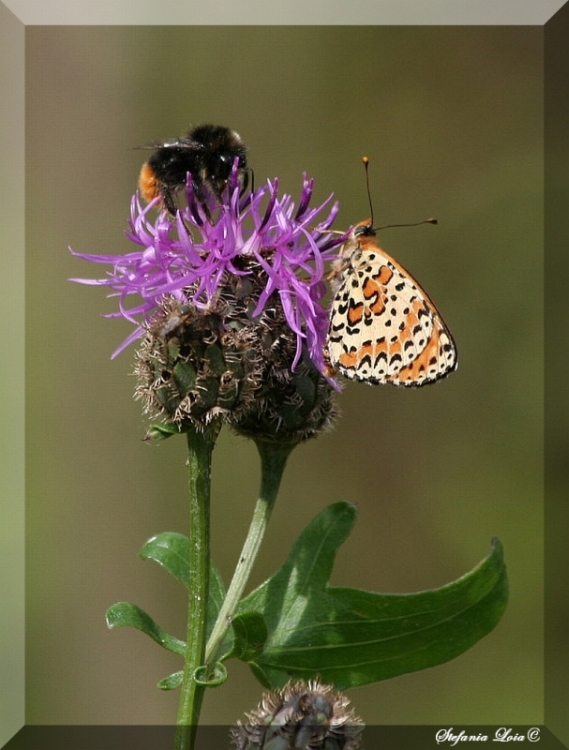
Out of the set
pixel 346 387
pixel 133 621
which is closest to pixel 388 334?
pixel 133 621

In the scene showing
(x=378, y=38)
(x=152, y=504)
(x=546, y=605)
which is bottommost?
(x=546, y=605)

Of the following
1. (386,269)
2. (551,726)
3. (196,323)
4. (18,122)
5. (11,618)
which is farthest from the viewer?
(18,122)

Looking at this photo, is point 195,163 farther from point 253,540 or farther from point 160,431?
point 253,540

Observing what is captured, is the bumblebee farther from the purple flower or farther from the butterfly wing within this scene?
the butterfly wing

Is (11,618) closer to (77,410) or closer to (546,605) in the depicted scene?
(77,410)

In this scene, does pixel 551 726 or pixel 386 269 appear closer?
pixel 386 269

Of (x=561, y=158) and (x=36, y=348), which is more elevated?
(x=561, y=158)

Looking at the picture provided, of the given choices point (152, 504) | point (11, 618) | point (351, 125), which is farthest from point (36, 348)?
point (351, 125)

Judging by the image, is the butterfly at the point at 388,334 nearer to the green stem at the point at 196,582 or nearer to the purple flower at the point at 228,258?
the purple flower at the point at 228,258
